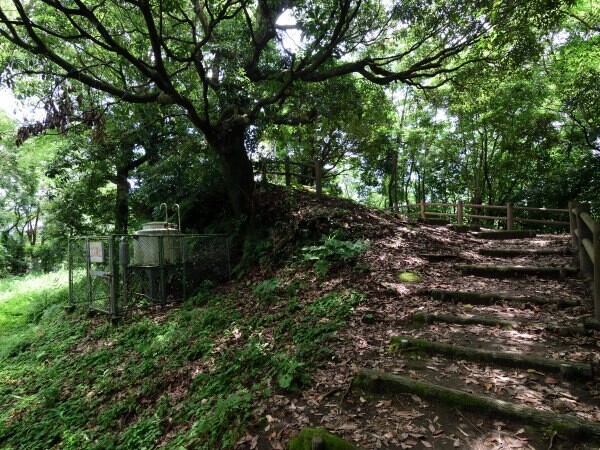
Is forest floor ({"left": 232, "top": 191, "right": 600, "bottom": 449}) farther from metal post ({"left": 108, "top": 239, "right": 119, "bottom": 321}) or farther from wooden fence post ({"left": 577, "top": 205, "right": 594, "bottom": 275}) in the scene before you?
metal post ({"left": 108, "top": 239, "right": 119, "bottom": 321})

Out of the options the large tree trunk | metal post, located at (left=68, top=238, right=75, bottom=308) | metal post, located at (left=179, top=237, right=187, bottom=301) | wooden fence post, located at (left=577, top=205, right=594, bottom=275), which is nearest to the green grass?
metal post, located at (left=179, top=237, right=187, bottom=301)

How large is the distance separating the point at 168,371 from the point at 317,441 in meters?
3.18

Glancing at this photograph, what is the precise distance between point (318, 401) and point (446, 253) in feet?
16.7

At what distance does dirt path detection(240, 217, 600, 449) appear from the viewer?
2.70 meters

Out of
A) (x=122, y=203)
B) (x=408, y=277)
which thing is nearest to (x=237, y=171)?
(x=408, y=277)

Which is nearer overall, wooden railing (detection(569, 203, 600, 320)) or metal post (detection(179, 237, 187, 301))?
wooden railing (detection(569, 203, 600, 320))

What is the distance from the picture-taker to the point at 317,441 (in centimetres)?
256

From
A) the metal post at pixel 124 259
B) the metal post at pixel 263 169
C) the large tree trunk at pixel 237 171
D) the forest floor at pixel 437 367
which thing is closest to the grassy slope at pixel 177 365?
the forest floor at pixel 437 367

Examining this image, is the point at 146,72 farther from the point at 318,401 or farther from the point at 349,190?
the point at 349,190

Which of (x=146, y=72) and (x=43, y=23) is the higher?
(x=43, y=23)

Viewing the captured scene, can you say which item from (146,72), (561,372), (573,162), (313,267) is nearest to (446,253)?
(313,267)

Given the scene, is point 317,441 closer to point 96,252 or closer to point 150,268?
point 150,268

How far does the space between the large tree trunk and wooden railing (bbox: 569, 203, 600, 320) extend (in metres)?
6.59

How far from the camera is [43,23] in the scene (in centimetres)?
835
